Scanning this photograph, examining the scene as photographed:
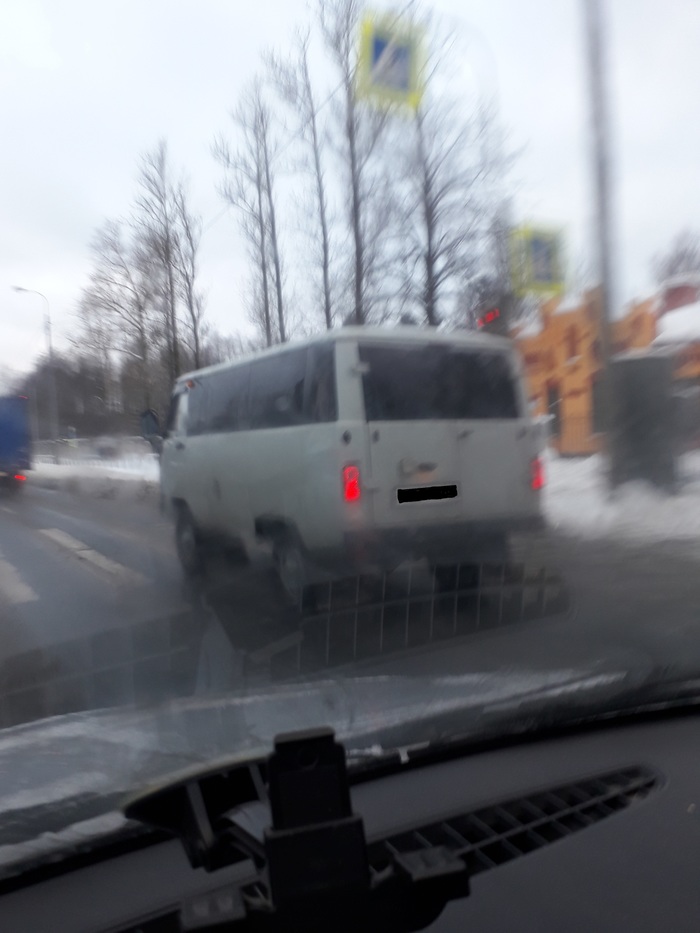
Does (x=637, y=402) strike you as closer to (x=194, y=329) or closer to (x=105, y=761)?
(x=194, y=329)

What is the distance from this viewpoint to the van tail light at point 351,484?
6.95m

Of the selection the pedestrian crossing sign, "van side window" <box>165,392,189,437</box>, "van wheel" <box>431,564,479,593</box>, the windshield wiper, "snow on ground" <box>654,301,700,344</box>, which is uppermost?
the pedestrian crossing sign

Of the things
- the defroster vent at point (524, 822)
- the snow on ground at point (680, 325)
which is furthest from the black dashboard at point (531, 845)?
the snow on ground at point (680, 325)

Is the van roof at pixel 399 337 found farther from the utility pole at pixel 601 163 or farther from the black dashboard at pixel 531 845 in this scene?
the black dashboard at pixel 531 845

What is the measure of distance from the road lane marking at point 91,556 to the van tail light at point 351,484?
2.59m

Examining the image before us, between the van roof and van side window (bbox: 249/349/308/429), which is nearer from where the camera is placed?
the van roof

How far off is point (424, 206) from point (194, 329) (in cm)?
560

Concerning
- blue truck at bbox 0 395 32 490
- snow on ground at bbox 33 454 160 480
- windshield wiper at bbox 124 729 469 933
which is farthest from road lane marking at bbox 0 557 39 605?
blue truck at bbox 0 395 32 490

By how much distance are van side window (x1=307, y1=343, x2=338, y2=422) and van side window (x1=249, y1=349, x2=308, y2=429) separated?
4.5 inches

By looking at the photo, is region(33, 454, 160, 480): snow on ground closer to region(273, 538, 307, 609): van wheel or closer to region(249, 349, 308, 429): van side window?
region(249, 349, 308, 429): van side window

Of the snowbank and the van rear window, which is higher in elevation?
the van rear window

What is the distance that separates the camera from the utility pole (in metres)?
11.0

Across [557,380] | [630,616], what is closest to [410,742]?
[630,616]

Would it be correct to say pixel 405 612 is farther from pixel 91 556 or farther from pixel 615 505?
pixel 615 505
